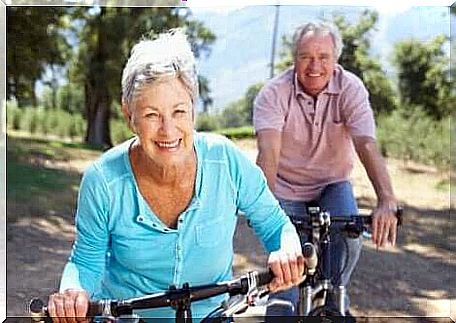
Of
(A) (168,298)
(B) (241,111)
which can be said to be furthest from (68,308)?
(B) (241,111)

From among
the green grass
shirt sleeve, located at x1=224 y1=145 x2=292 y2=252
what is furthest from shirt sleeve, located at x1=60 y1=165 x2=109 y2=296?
the green grass

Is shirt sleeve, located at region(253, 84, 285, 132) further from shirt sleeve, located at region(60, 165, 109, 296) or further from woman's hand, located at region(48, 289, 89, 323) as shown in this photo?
woman's hand, located at region(48, 289, 89, 323)

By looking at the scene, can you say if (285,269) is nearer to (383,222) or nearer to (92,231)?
(92,231)

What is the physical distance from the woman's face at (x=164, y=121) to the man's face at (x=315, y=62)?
2.31 ft

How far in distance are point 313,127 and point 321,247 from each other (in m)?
0.37

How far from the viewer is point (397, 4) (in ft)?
8.32

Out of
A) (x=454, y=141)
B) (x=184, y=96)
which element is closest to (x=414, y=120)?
(x=454, y=141)

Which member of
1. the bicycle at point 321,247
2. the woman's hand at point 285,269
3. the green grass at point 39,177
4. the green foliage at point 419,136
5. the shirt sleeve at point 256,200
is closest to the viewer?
the woman's hand at point 285,269

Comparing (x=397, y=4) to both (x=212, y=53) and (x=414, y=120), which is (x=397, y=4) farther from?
(x=212, y=53)

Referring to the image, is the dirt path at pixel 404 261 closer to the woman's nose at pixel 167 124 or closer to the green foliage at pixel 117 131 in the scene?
the green foliage at pixel 117 131

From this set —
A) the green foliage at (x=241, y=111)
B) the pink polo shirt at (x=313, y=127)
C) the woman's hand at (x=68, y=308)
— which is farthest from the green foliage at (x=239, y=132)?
the woman's hand at (x=68, y=308)

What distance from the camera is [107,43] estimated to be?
3014 mm

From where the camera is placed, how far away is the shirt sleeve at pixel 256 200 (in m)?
1.47

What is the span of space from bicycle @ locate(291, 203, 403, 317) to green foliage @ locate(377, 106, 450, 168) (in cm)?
83
